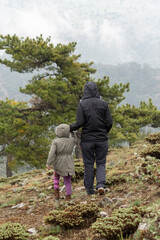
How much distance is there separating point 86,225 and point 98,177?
6.07 feet

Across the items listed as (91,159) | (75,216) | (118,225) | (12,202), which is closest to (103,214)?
(75,216)

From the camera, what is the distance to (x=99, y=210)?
4574mm

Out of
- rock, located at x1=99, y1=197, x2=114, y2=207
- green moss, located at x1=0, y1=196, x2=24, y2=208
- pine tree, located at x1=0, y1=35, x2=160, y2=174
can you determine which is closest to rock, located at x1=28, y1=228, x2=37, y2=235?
rock, located at x1=99, y1=197, x2=114, y2=207

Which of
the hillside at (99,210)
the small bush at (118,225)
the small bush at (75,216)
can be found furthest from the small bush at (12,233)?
the small bush at (118,225)

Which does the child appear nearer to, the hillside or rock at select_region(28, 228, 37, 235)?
the hillside

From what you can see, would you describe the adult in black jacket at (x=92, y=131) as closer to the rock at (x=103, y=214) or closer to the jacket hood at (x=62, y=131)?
the jacket hood at (x=62, y=131)

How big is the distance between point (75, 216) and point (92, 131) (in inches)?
89.2

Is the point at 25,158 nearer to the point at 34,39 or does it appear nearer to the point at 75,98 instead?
the point at 75,98

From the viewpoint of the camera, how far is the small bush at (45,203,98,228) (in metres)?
4.02

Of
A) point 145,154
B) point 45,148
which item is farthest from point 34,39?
point 145,154

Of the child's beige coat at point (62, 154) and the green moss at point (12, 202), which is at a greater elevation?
the child's beige coat at point (62, 154)

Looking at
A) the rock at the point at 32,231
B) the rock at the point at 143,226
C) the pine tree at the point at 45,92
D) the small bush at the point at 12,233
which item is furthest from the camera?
the pine tree at the point at 45,92

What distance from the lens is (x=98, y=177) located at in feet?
19.5

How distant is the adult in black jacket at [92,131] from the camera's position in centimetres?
589
